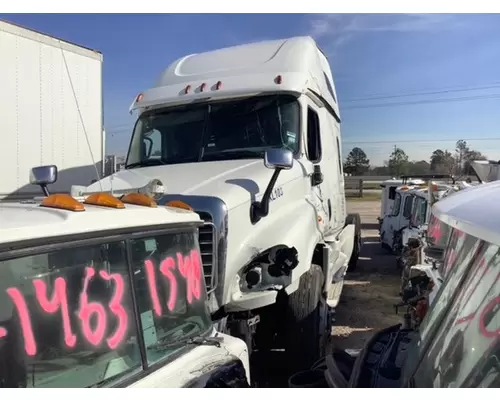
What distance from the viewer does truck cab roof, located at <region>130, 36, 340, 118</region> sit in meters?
5.97

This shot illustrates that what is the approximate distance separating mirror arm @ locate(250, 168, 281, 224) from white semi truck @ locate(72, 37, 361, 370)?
10 mm

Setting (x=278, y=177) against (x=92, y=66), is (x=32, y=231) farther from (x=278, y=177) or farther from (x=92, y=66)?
(x=92, y=66)

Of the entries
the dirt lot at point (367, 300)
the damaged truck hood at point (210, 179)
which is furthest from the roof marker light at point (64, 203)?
the dirt lot at point (367, 300)

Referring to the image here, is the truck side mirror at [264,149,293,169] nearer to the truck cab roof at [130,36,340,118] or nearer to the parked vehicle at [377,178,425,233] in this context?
the truck cab roof at [130,36,340,118]

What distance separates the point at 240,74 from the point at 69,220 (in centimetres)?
458

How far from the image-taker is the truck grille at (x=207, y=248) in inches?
175

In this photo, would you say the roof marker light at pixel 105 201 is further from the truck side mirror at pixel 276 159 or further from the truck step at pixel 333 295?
the truck step at pixel 333 295

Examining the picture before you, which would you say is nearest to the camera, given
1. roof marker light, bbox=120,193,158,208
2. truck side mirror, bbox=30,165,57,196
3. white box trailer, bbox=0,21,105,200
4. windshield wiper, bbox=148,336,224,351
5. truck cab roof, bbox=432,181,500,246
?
truck cab roof, bbox=432,181,500,246

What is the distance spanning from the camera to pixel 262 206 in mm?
4887

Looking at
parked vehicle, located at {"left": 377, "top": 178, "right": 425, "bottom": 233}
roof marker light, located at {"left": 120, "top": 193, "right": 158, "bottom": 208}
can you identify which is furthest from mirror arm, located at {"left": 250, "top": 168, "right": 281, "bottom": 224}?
parked vehicle, located at {"left": 377, "top": 178, "right": 425, "bottom": 233}

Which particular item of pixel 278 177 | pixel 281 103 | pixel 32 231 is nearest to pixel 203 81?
pixel 281 103

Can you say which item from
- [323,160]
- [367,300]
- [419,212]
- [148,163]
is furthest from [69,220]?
[419,212]

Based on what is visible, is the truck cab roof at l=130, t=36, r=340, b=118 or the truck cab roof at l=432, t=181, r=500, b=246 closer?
the truck cab roof at l=432, t=181, r=500, b=246

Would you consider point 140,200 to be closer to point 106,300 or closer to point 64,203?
point 64,203
